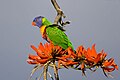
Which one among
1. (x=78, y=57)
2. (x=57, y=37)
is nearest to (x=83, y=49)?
(x=78, y=57)

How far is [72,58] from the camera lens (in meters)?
0.53

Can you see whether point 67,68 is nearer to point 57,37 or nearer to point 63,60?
point 63,60

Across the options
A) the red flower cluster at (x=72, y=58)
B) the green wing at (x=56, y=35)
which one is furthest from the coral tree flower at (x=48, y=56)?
the green wing at (x=56, y=35)

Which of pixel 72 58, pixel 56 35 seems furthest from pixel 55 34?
pixel 72 58

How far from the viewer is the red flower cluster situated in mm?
506

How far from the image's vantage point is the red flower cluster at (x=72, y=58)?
Answer: 0.51 m

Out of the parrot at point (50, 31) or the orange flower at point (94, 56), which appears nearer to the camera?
the orange flower at point (94, 56)

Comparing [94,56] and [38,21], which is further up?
[38,21]

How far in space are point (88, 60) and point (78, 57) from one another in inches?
1.1

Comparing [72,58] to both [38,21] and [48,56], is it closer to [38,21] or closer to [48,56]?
[48,56]

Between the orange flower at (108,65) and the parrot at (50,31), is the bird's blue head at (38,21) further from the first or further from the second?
the orange flower at (108,65)

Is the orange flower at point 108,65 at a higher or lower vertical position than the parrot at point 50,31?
lower

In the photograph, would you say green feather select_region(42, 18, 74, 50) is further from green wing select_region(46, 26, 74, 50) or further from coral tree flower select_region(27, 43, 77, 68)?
coral tree flower select_region(27, 43, 77, 68)

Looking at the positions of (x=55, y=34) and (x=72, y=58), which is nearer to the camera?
(x=72, y=58)
